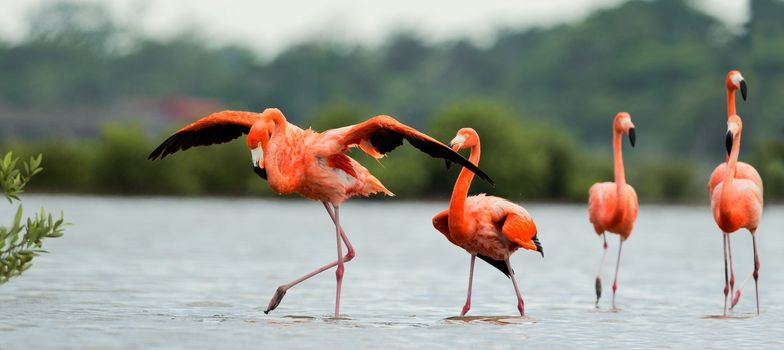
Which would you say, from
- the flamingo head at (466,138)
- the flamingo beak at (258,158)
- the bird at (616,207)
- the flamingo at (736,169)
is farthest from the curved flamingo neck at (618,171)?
the flamingo beak at (258,158)

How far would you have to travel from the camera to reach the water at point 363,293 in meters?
9.79

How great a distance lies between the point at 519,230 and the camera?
35.5ft

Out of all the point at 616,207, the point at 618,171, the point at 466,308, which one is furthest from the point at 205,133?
the point at 618,171

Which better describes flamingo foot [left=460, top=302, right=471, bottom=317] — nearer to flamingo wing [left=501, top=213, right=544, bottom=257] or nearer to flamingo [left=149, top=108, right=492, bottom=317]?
flamingo wing [left=501, top=213, right=544, bottom=257]

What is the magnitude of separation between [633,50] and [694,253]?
5194 centimetres

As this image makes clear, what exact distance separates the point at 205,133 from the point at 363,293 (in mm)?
2585

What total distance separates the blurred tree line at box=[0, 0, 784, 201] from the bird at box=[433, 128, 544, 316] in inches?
1120

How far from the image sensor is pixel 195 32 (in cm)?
8850

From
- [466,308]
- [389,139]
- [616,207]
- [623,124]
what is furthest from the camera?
[623,124]

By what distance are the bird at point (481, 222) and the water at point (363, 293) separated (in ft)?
1.96

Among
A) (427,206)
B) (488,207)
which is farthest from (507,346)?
(427,206)

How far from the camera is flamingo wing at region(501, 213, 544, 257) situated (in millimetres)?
10773

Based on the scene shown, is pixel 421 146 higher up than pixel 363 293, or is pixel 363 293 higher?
pixel 421 146

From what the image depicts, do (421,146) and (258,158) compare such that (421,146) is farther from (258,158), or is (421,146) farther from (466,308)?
(466,308)
